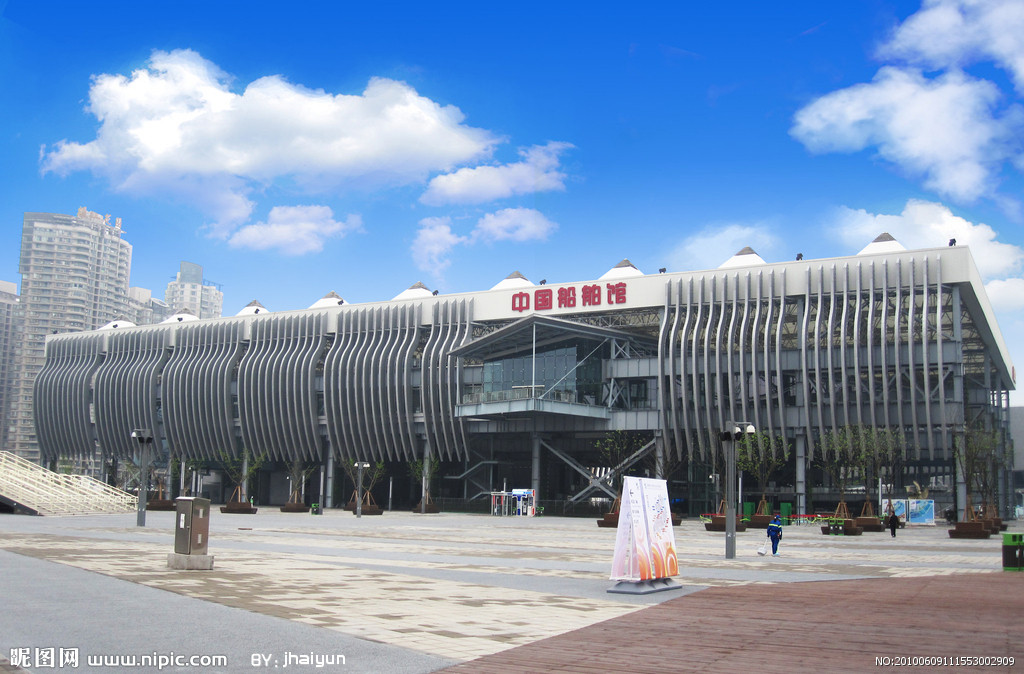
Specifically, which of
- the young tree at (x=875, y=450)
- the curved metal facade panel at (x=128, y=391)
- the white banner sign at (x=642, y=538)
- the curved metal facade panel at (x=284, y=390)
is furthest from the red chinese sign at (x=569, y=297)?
the white banner sign at (x=642, y=538)

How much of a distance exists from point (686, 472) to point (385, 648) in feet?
221

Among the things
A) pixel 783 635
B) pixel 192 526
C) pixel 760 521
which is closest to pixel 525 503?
pixel 760 521

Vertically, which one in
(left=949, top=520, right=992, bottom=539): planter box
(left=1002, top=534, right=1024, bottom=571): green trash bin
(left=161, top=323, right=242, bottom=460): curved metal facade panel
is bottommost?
(left=949, top=520, right=992, bottom=539): planter box

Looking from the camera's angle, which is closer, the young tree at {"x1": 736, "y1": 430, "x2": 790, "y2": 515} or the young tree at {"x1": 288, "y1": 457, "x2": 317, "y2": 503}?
the young tree at {"x1": 736, "y1": 430, "x2": 790, "y2": 515}

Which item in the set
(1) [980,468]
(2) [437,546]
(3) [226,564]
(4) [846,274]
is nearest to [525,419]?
(4) [846,274]

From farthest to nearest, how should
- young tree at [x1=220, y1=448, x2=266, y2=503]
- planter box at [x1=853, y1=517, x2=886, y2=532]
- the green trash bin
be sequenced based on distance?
young tree at [x1=220, y1=448, x2=266, y2=503] → planter box at [x1=853, y1=517, x2=886, y2=532] → the green trash bin

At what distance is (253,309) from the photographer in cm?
9900

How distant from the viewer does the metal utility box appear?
17.7 m

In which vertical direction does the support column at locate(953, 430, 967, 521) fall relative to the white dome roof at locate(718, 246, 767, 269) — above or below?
below

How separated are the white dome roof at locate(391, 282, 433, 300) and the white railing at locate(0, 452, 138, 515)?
36.9 metres

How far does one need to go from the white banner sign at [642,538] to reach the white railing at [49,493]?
133 ft

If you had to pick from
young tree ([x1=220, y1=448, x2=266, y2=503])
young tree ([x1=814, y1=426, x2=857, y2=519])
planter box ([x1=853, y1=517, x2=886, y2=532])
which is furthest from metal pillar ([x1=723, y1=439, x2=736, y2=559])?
young tree ([x1=220, y1=448, x2=266, y2=503])

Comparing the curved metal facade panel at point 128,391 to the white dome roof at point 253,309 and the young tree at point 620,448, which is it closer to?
the white dome roof at point 253,309

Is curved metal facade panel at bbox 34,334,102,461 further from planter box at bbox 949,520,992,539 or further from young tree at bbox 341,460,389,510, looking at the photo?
planter box at bbox 949,520,992,539
